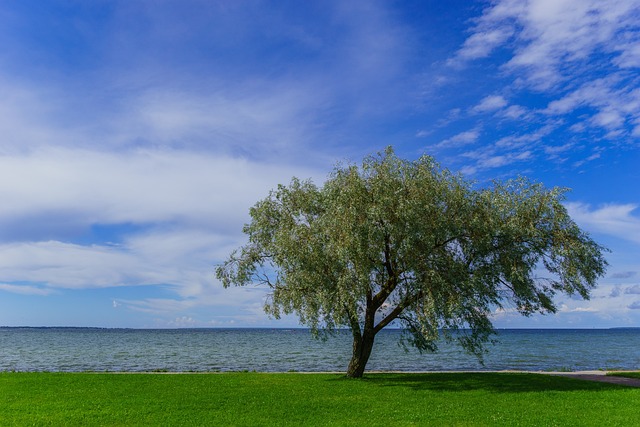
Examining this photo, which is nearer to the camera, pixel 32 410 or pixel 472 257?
pixel 32 410

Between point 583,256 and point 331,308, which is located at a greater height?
point 583,256

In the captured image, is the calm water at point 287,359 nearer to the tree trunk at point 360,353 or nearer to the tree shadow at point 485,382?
the tree trunk at point 360,353

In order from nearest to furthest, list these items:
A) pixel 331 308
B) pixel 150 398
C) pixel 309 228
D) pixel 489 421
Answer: pixel 489 421, pixel 150 398, pixel 331 308, pixel 309 228

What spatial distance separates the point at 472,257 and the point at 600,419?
10701 millimetres

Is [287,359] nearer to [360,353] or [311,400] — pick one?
[360,353]

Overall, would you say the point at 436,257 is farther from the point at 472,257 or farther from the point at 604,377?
the point at 604,377

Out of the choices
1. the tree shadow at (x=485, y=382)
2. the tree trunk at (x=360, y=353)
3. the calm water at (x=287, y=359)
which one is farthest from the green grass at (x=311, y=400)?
the calm water at (x=287, y=359)

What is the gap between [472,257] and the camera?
90.6 feet

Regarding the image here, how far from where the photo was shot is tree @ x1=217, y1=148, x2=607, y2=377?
2564 centimetres

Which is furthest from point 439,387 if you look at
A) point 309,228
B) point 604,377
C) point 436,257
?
point 604,377

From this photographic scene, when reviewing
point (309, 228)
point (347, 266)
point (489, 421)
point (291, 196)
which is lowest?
point (489, 421)

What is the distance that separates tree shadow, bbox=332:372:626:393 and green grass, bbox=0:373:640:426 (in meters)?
0.05

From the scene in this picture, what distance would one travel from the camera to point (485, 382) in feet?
92.7

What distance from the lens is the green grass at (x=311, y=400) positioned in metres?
18.3
